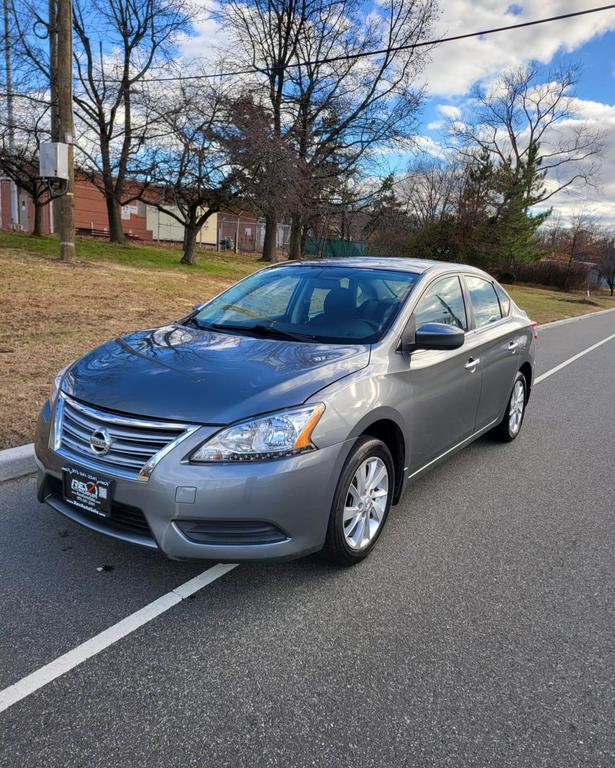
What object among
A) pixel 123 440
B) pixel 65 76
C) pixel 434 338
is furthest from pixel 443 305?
pixel 65 76

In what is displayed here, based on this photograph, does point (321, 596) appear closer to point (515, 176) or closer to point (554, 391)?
point (554, 391)

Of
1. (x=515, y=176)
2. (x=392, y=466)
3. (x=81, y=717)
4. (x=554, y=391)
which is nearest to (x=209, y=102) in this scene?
(x=554, y=391)

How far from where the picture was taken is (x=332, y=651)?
2582 millimetres

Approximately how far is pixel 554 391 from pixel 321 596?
266 inches

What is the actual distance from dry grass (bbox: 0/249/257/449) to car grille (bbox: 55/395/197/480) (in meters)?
2.00

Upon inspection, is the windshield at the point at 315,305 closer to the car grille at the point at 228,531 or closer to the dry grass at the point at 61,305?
the car grille at the point at 228,531

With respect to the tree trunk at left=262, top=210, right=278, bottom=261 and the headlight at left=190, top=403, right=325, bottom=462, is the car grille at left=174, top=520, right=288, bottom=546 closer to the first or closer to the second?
the headlight at left=190, top=403, right=325, bottom=462

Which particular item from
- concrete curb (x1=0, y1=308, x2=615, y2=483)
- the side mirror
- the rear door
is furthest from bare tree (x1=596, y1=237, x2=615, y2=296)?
concrete curb (x1=0, y1=308, x2=615, y2=483)

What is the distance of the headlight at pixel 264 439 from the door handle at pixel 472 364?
6.27 feet

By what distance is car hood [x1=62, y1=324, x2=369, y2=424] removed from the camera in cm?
275

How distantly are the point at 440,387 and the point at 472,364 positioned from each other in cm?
62

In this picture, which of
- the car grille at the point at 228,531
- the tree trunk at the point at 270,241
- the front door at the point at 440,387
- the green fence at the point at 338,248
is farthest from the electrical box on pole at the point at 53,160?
the green fence at the point at 338,248

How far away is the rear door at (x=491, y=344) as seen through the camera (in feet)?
15.3

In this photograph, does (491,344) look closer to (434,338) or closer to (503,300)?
(503,300)
